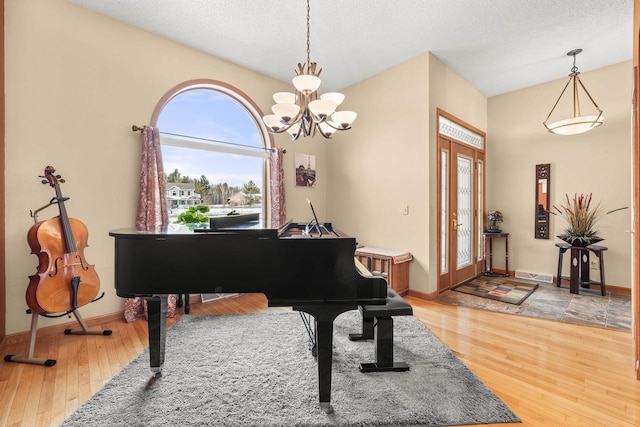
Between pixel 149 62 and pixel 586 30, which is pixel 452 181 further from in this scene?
pixel 149 62

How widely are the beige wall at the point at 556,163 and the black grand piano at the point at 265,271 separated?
4.36 m

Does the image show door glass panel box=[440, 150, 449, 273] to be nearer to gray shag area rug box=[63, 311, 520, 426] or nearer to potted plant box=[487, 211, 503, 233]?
potted plant box=[487, 211, 503, 233]

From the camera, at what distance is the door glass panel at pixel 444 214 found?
404cm

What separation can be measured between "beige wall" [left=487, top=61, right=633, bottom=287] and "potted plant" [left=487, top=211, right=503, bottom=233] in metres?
0.16

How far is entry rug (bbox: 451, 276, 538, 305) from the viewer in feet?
12.4

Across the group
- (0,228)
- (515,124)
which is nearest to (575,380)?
(515,124)

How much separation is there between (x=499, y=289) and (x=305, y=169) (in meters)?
3.37

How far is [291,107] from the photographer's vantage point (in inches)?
90.0

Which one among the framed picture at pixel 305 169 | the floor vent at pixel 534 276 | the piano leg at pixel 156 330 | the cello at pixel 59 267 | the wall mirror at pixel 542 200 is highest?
the framed picture at pixel 305 169

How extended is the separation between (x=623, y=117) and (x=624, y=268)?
202cm

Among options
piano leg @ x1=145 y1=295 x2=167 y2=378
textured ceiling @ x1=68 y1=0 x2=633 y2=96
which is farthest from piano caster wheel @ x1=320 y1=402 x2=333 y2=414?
textured ceiling @ x1=68 y1=0 x2=633 y2=96

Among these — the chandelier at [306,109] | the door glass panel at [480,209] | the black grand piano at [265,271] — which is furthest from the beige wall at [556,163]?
the black grand piano at [265,271]

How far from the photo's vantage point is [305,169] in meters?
4.75

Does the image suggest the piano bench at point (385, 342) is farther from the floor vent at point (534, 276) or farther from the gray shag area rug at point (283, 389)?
the floor vent at point (534, 276)
